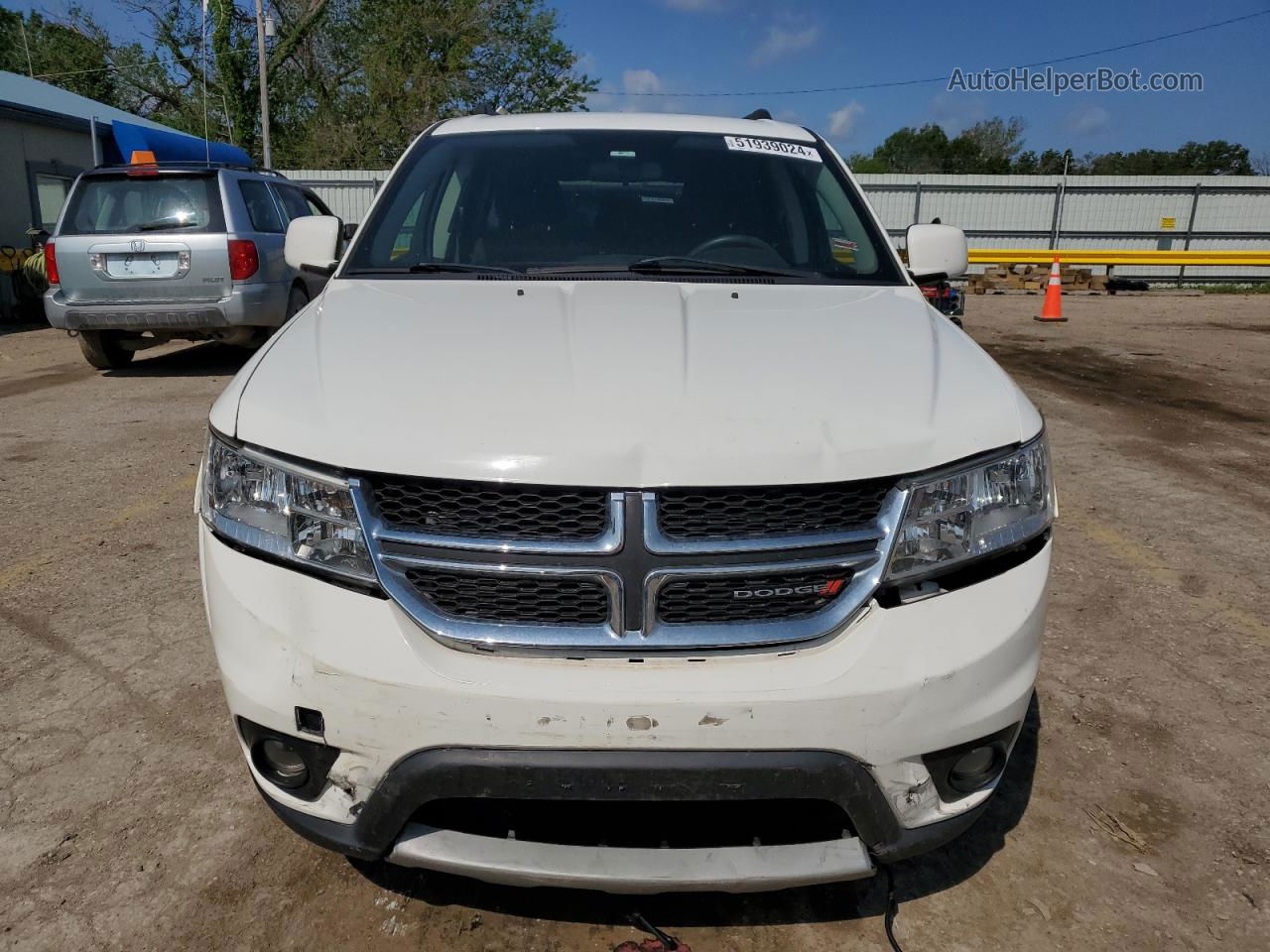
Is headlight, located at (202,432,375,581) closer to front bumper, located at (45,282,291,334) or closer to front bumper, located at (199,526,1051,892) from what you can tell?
front bumper, located at (199,526,1051,892)

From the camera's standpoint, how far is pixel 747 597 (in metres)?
1.70

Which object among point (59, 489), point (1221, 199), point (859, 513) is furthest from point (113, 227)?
point (1221, 199)

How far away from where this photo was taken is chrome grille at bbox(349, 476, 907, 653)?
1.66m

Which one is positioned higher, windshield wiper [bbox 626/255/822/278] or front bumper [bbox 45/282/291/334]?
windshield wiper [bbox 626/255/822/278]

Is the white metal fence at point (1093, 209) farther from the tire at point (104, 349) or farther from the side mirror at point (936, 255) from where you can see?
the side mirror at point (936, 255)

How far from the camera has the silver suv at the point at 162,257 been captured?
786cm

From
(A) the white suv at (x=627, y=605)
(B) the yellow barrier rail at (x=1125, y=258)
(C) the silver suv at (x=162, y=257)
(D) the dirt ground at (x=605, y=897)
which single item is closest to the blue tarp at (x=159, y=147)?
(C) the silver suv at (x=162, y=257)

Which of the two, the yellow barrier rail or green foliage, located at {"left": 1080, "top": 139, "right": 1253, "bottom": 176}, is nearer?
the yellow barrier rail

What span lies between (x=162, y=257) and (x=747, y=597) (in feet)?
25.0

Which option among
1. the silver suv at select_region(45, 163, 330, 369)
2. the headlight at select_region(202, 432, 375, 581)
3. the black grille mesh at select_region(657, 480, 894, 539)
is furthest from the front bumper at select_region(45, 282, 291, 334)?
the black grille mesh at select_region(657, 480, 894, 539)

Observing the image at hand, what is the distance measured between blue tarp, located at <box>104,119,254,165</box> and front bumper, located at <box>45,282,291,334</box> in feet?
26.7

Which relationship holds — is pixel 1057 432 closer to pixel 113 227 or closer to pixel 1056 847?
pixel 1056 847

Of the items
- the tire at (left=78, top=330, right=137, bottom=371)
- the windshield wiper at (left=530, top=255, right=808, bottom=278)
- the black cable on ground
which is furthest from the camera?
the tire at (left=78, top=330, right=137, bottom=371)

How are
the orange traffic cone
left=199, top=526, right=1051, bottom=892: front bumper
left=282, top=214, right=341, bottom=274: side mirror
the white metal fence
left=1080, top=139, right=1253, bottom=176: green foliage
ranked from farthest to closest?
left=1080, top=139, right=1253, bottom=176: green foliage → the white metal fence → the orange traffic cone → left=282, top=214, right=341, bottom=274: side mirror → left=199, top=526, right=1051, bottom=892: front bumper
